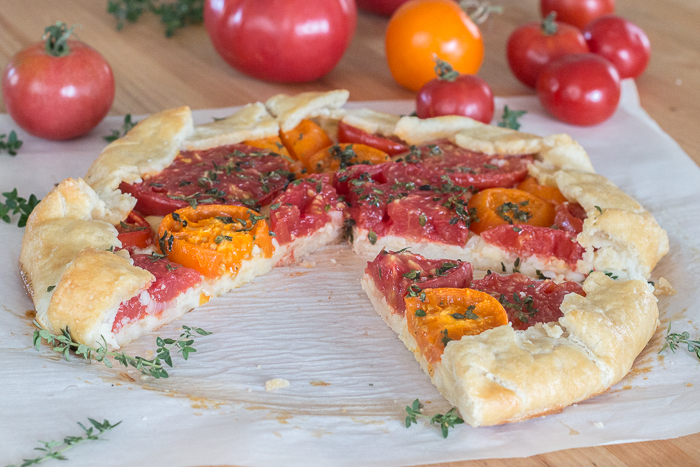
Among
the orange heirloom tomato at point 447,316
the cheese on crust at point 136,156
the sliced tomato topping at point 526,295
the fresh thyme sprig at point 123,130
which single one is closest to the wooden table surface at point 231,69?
the fresh thyme sprig at point 123,130

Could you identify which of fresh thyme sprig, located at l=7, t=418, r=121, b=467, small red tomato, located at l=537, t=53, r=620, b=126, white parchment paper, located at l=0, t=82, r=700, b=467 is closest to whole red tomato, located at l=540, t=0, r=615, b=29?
small red tomato, located at l=537, t=53, r=620, b=126

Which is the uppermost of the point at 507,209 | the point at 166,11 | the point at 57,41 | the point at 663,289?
the point at 57,41

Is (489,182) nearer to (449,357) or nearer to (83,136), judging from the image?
(449,357)

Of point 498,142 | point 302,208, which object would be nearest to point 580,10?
point 498,142

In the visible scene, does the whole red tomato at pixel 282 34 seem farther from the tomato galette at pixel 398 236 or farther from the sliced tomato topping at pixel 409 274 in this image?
the sliced tomato topping at pixel 409 274

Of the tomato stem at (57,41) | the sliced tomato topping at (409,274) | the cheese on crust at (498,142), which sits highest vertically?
the tomato stem at (57,41)

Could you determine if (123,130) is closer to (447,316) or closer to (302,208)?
(302,208)

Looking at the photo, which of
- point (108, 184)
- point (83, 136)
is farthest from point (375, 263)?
point (83, 136)
